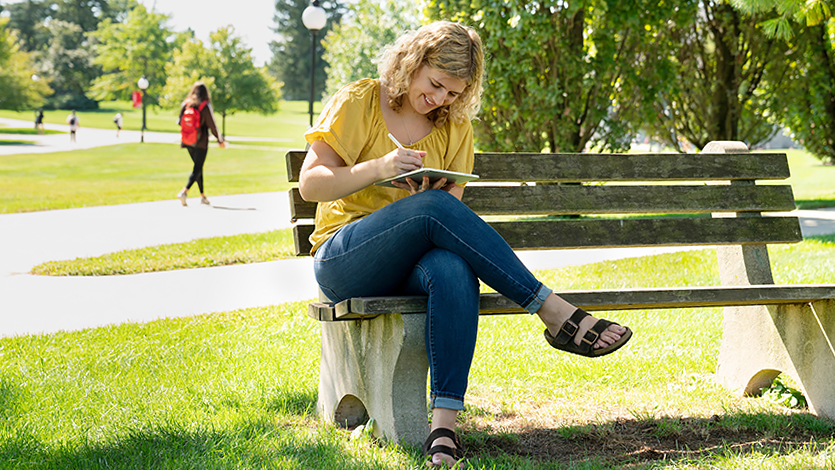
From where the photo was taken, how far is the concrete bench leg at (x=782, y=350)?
309 cm

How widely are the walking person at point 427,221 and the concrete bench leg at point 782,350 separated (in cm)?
115

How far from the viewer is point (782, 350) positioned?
3254 mm

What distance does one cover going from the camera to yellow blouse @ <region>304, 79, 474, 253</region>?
2.76 metres

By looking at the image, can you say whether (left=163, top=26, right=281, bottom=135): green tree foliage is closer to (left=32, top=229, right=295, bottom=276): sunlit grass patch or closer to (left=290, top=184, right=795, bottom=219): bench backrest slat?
(left=32, top=229, right=295, bottom=276): sunlit grass patch

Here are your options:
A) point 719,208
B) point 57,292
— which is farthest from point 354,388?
point 57,292

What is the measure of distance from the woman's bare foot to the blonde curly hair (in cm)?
90

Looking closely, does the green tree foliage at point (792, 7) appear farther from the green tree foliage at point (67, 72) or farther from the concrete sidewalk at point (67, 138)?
the green tree foliage at point (67, 72)

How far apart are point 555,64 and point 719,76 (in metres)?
3.21

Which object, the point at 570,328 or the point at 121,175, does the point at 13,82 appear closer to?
the point at 121,175

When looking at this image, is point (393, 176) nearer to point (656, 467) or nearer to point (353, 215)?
point (353, 215)

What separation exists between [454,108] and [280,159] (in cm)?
2855

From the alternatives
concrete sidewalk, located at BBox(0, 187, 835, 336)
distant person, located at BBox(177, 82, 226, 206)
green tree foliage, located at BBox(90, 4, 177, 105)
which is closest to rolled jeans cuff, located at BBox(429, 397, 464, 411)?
concrete sidewalk, located at BBox(0, 187, 835, 336)

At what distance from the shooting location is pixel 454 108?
3.00 metres

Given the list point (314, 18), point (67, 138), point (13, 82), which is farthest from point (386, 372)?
point (13, 82)
